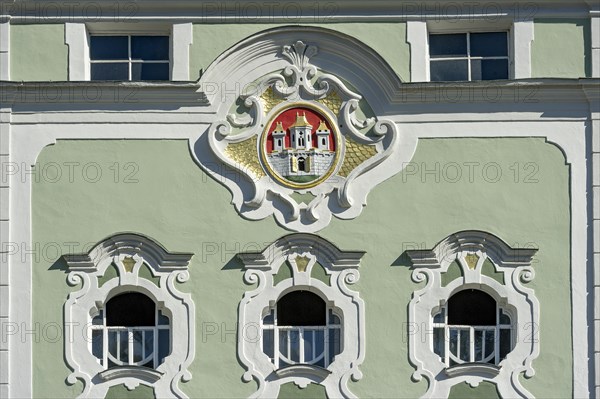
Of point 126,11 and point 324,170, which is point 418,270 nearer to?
point 324,170

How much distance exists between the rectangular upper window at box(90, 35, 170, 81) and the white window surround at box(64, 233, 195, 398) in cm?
227

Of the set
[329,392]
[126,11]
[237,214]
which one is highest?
[126,11]

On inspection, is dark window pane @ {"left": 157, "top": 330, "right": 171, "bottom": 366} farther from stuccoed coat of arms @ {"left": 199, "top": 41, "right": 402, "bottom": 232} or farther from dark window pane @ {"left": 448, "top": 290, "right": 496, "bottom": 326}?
dark window pane @ {"left": 448, "top": 290, "right": 496, "bottom": 326}

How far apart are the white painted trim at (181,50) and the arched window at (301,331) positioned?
3276 mm

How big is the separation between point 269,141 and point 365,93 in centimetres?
144

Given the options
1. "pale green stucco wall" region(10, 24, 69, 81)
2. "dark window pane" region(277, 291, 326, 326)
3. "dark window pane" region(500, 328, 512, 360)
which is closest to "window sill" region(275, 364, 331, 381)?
"dark window pane" region(277, 291, 326, 326)

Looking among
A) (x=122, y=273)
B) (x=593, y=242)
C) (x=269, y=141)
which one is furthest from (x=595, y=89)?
(x=122, y=273)

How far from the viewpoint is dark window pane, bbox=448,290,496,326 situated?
112ft

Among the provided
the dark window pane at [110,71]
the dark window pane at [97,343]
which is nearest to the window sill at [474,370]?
the dark window pane at [97,343]

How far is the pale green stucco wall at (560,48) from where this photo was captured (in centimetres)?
3459

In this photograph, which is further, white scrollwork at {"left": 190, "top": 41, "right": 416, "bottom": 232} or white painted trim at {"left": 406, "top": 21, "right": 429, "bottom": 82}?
white painted trim at {"left": 406, "top": 21, "right": 429, "bottom": 82}

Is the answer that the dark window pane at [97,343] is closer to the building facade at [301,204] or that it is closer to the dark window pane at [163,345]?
the building facade at [301,204]

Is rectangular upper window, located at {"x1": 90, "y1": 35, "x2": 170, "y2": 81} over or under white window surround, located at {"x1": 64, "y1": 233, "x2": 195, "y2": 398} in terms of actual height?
over

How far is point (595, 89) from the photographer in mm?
34406
